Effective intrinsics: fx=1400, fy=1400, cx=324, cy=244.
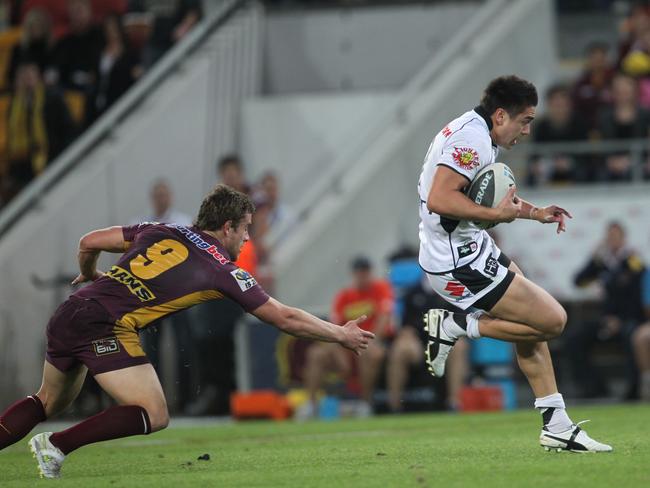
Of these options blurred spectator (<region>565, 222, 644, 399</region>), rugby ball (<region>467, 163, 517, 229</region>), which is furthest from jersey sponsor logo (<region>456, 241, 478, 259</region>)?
blurred spectator (<region>565, 222, 644, 399</region>)

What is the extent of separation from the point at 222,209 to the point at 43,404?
5.24 feet

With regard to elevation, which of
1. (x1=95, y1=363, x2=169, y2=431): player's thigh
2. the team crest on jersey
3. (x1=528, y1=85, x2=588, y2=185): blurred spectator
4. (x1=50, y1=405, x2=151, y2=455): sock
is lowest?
(x1=50, y1=405, x2=151, y2=455): sock

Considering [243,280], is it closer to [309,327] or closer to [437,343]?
[309,327]

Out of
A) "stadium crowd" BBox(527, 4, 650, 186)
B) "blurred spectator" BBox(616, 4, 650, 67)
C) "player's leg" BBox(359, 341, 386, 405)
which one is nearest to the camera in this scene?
"player's leg" BBox(359, 341, 386, 405)

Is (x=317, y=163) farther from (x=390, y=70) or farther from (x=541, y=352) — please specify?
(x=541, y=352)

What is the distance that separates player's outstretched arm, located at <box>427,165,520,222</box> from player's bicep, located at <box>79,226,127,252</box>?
73.9 inches

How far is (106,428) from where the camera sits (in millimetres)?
7895

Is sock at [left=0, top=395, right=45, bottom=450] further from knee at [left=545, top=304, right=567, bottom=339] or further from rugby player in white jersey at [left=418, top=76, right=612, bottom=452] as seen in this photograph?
knee at [left=545, top=304, right=567, bottom=339]

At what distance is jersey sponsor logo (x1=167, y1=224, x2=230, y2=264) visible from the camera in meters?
8.05

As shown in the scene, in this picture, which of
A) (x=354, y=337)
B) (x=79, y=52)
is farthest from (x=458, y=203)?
(x=79, y=52)

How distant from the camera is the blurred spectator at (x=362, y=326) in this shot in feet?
51.5

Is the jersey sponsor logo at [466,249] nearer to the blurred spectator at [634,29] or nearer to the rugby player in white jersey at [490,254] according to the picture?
the rugby player in white jersey at [490,254]

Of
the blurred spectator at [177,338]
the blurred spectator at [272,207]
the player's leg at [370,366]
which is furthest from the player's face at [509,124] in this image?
the blurred spectator at [272,207]

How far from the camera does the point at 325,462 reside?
334 inches
